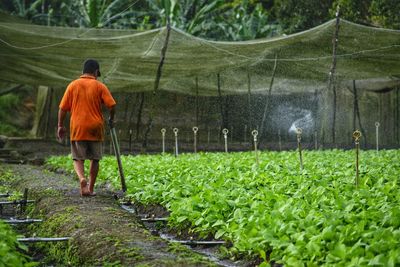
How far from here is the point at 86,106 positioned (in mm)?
8586

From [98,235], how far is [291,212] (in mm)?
1558

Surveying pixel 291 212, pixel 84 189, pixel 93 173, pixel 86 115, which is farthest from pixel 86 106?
pixel 291 212

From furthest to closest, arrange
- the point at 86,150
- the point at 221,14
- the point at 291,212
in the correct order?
1. the point at 221,14
2. the point at 86,150
3. the point at 291,212

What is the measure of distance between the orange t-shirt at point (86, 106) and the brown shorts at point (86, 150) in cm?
7

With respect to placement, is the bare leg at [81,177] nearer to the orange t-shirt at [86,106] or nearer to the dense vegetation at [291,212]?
the orange t-shirt at [86,106]

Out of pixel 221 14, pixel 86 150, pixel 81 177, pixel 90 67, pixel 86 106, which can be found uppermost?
pixel 221 14

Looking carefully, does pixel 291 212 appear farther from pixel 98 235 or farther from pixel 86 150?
pixel 86 150

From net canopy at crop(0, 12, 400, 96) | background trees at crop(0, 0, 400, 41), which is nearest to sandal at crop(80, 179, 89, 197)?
net canopy at crop(0, 12, 400, 96)

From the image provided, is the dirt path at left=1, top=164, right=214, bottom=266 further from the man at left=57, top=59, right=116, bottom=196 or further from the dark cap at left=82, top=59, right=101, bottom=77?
the dark cap at left=82, top=59, right=101, bottom=77

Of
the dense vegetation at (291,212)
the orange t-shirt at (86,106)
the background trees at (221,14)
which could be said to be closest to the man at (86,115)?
the orange t-shirt at (86,106)

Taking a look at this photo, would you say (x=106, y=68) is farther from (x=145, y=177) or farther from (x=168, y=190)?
(x=168, y=190)

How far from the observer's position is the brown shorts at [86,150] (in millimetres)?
8625

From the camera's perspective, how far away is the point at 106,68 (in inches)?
669

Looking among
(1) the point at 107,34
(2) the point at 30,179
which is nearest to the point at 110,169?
(2) the point at 30,179
